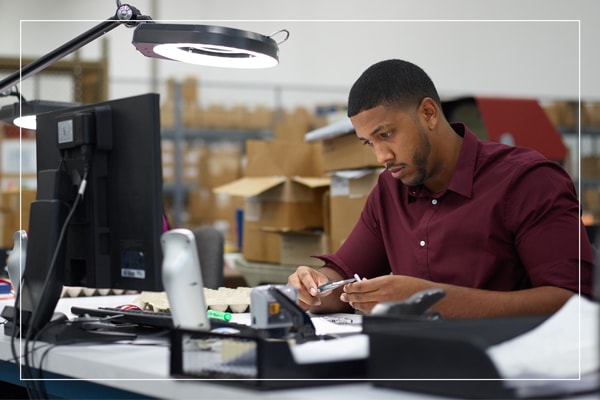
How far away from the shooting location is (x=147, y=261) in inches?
53.9

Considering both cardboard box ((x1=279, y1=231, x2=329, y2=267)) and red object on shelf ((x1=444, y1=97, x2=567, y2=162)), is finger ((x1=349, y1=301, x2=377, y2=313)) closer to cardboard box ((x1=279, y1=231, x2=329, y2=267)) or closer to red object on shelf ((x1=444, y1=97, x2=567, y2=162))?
cardboard box ((x1=279, y1=231, x2=329, y2=267))

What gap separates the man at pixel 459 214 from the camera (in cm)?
150

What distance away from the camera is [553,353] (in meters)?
0.94

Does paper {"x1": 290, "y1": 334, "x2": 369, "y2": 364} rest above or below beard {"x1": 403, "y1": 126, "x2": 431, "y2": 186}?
below

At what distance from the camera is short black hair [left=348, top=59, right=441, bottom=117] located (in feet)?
5.48

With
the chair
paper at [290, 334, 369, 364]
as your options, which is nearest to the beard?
paper at [290, 334, 369, 364]

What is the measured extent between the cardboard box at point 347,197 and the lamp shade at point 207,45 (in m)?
1.22

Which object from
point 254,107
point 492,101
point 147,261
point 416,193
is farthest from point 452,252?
point 254,107

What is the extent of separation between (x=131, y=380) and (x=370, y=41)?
4.59 meters

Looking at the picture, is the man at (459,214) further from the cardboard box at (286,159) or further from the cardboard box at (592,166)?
the cardboard box at (592,166)

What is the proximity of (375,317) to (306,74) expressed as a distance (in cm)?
513

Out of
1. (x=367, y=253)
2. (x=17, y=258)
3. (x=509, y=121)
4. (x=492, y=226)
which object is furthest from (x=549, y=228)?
(x=509, y=121)

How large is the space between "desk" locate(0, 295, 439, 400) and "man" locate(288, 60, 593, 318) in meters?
0.43

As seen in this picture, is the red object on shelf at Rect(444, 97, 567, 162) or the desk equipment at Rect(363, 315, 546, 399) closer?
the desk equipment at Rect(363, 315, 546, 399)
